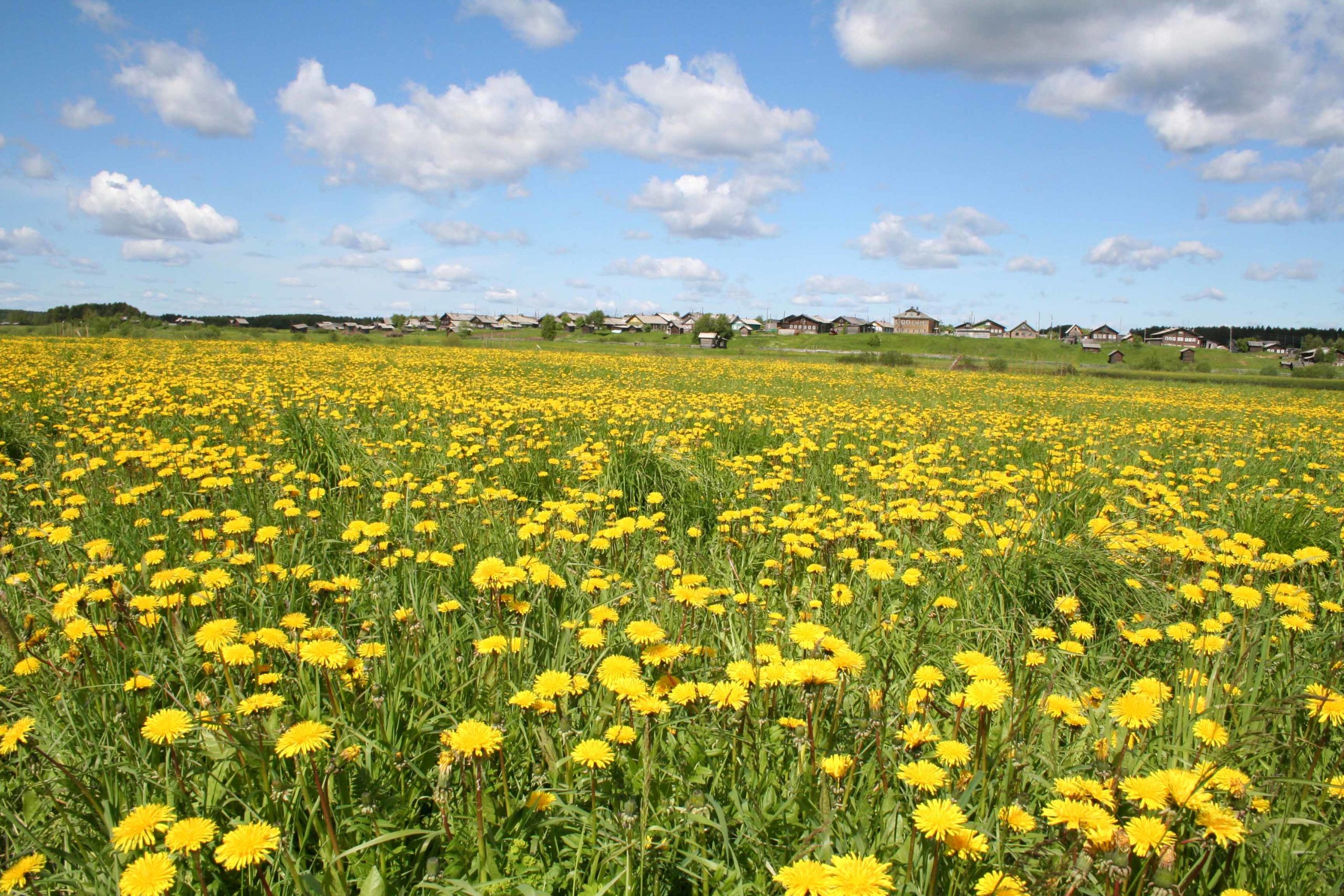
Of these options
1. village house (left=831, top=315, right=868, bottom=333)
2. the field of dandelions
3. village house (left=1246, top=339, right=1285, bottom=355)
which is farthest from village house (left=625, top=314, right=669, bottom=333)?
the field of dandelions

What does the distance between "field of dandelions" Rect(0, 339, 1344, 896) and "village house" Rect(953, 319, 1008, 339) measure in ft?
516

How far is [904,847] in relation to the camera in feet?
Answer: 5.53

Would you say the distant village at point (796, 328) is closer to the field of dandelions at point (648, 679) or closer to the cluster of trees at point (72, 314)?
the cluster of trees at point (72, 314)

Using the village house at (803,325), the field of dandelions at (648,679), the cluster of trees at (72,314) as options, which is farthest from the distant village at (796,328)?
the field of dandelions at (648,679)

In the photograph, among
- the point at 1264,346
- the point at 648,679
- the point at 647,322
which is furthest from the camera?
the point at 647,322

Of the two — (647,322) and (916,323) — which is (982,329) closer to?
(916,323)

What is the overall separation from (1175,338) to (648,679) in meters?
164

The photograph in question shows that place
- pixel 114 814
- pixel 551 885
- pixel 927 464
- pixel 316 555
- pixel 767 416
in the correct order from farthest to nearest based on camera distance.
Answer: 1. pixel 767 416
2. pixel 927 464
3. pixel 316 555
4. pixel 114 814
5. pixel 551 885

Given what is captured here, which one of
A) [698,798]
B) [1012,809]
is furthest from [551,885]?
[1012,809]

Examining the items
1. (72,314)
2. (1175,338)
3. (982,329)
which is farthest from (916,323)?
(72,314)

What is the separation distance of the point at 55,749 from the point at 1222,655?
13.5 ft

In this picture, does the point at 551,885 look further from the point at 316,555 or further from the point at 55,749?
the point at 316,555

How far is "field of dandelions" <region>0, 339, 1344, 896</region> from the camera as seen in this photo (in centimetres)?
162

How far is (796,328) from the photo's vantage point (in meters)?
146
